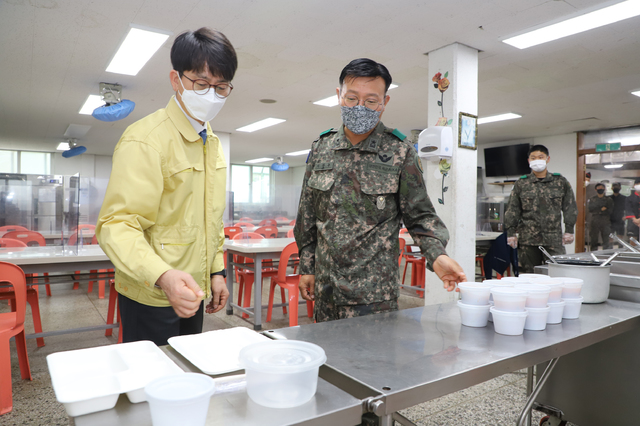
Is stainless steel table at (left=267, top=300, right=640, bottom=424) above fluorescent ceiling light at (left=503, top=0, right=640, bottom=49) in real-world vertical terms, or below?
below

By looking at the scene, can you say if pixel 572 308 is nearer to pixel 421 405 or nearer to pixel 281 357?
pixel 281 357

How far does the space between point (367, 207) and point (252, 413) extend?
0.99 metres

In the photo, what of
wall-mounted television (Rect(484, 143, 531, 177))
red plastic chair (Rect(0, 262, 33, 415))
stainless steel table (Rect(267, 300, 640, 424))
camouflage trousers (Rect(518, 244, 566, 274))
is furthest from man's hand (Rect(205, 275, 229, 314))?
wall-mounted television (Rect(484, 143, 531, 177))

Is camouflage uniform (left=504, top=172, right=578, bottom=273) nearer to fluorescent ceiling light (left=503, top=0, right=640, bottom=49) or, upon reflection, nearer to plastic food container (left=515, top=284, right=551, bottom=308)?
fluorescent ceiling light (left=503, top=0, right=640, bottom=49)

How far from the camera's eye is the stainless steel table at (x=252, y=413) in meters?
0.64

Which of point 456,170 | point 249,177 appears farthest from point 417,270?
point 249,177

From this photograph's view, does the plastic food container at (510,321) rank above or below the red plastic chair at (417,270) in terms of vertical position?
above

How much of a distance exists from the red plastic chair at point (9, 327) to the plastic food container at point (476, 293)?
252cm

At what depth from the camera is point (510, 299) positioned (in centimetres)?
114

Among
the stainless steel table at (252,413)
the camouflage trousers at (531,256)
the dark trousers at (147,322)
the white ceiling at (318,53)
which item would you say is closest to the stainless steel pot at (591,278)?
the stainless steel table at (252,413)

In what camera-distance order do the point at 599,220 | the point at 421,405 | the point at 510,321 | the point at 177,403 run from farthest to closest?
the point at 599,220 → the point at 421,405 → the point at 510,321 → the point at 177,403

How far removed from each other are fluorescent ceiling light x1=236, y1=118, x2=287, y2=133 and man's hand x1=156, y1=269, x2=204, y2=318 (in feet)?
24.1

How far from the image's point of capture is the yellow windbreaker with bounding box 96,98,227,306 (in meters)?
1.04

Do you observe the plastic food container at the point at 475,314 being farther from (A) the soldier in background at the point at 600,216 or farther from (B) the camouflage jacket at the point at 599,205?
(B) the camouflage jacket at the point at 599,205
